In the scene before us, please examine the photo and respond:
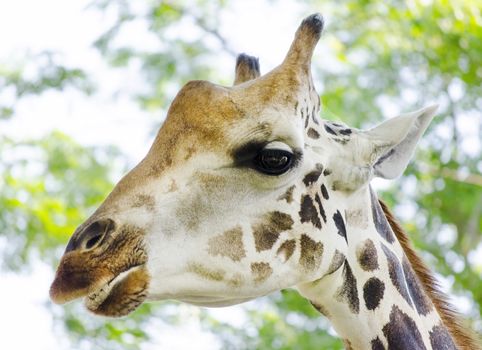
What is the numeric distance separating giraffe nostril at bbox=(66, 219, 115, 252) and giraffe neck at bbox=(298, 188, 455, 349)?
1158 millimetres

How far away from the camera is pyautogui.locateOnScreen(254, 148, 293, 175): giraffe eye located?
4.84 m

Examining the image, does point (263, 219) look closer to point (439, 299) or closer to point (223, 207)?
point (223, 207)

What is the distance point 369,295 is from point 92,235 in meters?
1.54

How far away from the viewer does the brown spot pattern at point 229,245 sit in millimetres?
4750

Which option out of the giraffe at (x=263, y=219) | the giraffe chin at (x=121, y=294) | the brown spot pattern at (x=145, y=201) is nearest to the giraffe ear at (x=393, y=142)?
the giraffe at (x=263, y=219)

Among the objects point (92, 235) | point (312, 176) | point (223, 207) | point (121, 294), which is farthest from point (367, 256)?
point (92, 235)

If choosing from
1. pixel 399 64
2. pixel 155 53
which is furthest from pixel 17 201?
pixel 399 64

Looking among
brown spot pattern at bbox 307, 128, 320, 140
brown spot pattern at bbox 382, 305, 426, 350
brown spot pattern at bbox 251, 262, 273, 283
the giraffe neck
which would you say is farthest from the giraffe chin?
brown spot pattern at bbox 382, 305, 426, 350

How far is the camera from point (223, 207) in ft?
15.8

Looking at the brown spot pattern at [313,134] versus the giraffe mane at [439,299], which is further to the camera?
the giraffe mane at [439,299]

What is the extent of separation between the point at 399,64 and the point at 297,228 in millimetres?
9437

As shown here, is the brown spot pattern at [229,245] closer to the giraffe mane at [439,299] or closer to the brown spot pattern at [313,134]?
the brown spot pattern at [313,134]

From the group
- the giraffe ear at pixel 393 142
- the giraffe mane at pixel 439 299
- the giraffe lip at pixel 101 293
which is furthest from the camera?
the giraffe mane at pixel 439 299

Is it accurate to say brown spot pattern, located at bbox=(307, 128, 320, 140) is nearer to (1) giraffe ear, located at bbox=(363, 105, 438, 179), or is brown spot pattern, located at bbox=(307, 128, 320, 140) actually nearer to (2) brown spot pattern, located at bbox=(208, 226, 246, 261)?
(1) giraffe ear, located at bbox=(363, 105, 438, 179)
